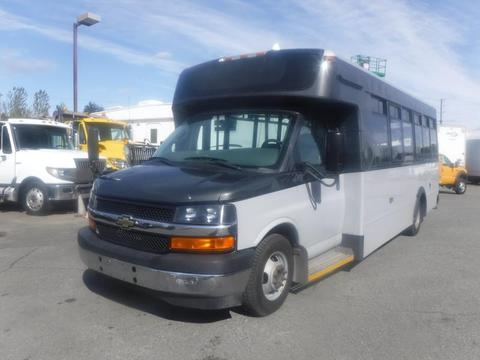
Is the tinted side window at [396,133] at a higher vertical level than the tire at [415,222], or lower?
higher

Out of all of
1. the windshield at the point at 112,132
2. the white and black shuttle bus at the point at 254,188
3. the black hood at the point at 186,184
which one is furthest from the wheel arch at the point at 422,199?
the windshield at the point at 112,132

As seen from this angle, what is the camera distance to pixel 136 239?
13.7 ft

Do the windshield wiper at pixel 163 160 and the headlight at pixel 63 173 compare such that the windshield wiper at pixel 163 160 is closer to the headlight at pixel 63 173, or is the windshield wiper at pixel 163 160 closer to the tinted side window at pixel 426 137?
the headlight at pixel 63 173

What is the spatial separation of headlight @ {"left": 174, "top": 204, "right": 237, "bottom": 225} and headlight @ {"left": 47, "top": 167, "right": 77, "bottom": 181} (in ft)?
24.1

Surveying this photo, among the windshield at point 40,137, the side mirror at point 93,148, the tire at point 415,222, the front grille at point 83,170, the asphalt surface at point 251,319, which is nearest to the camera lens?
the asphalt surface at point 251,319

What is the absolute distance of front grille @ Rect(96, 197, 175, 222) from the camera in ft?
12.9

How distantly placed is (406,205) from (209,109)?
4.30 metres

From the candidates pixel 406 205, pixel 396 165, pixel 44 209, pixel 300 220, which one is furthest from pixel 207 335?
pixel 44 209

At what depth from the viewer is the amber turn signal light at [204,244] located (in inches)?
150

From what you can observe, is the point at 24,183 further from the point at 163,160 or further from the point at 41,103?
the point at 41,103

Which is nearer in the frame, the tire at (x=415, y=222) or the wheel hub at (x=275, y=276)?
the wheel hub at (x=275, y=276)

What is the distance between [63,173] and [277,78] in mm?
7177

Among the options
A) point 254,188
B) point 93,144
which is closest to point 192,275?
point 254,188

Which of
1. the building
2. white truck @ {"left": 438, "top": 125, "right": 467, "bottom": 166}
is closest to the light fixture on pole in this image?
the building
